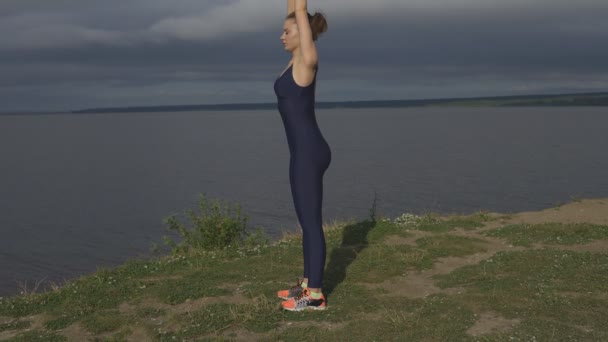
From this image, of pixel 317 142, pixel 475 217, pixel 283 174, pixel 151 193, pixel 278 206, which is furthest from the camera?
pixel 283 174

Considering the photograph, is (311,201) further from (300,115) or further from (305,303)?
(305,303)

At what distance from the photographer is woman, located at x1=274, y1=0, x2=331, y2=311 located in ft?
22.5

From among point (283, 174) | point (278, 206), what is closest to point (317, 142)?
point (278, 206)

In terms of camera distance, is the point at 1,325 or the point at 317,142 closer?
the point at 317,142

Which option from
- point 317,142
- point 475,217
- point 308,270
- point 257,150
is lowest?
point 257,150

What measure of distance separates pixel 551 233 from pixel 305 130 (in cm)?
792

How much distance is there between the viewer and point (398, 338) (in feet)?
21.6

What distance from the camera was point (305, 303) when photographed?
300 inches

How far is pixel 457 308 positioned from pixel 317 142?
2.81m

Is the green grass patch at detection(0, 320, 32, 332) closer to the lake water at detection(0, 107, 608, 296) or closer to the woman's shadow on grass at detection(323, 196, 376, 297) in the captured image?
the woman's shadow on grass at detection(323, 196, 376, 297)

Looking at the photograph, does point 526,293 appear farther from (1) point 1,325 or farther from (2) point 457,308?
(1) point 1,325

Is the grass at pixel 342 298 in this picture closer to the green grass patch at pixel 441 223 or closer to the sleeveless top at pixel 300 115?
the green grass patch at pixel 441 223

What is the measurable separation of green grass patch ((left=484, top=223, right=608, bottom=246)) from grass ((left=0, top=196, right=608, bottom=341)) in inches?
3.0

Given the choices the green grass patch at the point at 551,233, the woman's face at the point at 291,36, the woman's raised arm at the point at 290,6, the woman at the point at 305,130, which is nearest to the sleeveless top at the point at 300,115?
the woman at the point at 305,130
